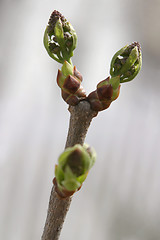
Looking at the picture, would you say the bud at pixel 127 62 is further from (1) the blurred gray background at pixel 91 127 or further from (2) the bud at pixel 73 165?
(1) the blurred gray background at pixel 91 127

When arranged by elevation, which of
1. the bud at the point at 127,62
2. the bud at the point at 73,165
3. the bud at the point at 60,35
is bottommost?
the bud at the point at 73,165

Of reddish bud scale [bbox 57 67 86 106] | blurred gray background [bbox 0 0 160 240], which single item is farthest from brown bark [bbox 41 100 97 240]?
blurred gray background [bbox 0 0 160 240]

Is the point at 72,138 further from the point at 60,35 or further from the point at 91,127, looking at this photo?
the point at 91,127

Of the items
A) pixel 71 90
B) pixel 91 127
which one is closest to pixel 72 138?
pixel 71 90

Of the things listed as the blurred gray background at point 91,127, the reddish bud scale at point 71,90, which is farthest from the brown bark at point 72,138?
the blurred gray background at point 91,127

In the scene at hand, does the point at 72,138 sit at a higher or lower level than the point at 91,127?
lower

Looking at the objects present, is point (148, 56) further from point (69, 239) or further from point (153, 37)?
point (69, 239)
